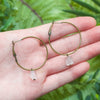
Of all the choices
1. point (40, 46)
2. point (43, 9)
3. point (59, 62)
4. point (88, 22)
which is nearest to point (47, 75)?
point (59, 62)

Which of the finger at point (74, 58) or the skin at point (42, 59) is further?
the finger at point (74, 58)

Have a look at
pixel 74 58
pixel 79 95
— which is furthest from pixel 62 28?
pixel 79 95

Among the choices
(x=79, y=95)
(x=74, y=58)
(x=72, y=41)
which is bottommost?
(x=79, y=95)

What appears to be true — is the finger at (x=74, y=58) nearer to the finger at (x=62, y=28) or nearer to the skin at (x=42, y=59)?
the skin at (x=42, y=59)

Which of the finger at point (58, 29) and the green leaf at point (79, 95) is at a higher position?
the finger at point (58, 29)

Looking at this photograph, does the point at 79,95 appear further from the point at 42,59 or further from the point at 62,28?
the point at 62,28

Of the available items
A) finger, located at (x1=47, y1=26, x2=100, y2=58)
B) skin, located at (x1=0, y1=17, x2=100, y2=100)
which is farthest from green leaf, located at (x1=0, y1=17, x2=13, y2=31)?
finger, located at (x1=47, y1=26, x2=100, y2=58)

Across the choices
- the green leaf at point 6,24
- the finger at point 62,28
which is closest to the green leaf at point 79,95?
the finger at point 62,28

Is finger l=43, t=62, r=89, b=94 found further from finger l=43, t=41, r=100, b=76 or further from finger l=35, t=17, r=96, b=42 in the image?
finger l=35, t=17, r=96, b=42
